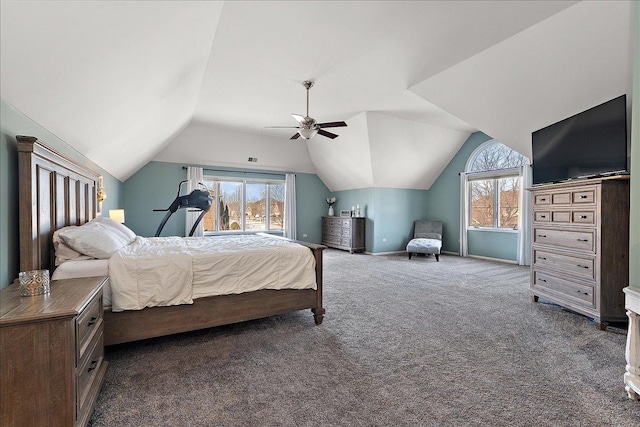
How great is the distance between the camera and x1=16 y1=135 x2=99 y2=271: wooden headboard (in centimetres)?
198

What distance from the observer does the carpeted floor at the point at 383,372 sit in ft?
5.51

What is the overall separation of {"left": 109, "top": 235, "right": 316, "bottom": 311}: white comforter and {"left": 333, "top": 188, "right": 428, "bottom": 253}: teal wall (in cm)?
505

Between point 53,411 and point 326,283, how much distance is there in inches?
143

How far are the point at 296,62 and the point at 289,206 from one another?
512cm

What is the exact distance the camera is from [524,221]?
620cm

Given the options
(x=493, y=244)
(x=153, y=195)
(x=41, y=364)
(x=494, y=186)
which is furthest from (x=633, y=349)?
(x=153, y=195)

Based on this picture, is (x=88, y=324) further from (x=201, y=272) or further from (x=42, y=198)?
(x=42, y=198)

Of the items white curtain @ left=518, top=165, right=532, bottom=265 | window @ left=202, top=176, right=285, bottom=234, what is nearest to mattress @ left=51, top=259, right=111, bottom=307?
window @ left=202, top=176, right=285, bottom=234

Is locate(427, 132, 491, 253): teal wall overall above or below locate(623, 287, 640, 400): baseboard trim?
above

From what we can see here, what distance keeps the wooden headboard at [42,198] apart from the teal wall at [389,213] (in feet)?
20.4

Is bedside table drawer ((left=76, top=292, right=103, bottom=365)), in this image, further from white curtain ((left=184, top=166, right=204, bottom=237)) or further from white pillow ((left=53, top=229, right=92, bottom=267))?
white curtain ((left=184, top=166, right=204, bottom=237))

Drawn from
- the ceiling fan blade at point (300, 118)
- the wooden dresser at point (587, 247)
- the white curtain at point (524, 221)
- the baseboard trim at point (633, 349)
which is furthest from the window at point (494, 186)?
the baseboard trim at point (633, 349)

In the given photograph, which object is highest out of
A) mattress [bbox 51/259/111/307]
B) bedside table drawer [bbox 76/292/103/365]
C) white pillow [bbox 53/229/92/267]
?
white pillow [bbox 53/229/92/267]

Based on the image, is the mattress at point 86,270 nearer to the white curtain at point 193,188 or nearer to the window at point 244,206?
the white curtain at point 193,188
